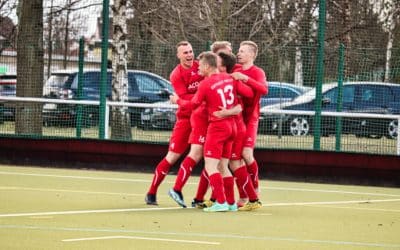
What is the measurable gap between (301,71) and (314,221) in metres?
7.66

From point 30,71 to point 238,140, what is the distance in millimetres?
8197

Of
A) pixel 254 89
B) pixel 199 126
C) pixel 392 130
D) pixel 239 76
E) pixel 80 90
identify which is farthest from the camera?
pixel 80 90

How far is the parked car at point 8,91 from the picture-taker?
21.9m

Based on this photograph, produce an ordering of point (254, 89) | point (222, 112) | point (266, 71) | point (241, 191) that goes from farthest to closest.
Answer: point (266, 71) → point (241, 191) → point (254, 89) → point (222, 112)

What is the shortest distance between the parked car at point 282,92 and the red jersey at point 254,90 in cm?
590

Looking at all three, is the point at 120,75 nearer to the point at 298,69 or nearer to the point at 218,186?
the point at 298,69

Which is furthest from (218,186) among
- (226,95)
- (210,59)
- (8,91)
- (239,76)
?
(8,91)

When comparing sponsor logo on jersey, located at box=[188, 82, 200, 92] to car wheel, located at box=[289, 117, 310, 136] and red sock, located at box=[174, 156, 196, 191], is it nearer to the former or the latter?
red sock, located at box=[174, 156, 196, 191]

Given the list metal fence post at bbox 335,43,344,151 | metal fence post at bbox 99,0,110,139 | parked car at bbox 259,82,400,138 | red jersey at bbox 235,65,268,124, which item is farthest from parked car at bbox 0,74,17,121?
red jersey at bbox 235,65,268,124

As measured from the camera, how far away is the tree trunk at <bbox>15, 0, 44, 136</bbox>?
21.7 meters

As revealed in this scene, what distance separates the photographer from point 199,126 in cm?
1438

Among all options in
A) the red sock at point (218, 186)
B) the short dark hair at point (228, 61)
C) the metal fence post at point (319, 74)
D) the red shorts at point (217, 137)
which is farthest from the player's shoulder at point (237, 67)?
the metal fence post at point (319, 74)

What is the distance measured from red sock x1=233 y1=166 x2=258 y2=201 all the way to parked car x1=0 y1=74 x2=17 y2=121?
8.22 m

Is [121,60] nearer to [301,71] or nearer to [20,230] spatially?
[301,71]
